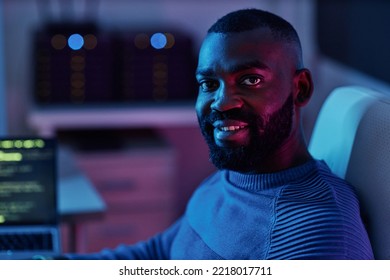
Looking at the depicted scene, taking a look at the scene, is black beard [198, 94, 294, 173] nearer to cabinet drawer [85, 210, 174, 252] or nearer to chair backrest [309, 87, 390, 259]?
chair backrest [309, 87, 390, 259]

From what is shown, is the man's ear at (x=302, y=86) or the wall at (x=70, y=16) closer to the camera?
the man's ear at (x=302, y=86)

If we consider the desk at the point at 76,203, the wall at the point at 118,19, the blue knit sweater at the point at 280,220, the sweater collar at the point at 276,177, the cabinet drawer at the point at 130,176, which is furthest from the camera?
the wall at the point at 118,19

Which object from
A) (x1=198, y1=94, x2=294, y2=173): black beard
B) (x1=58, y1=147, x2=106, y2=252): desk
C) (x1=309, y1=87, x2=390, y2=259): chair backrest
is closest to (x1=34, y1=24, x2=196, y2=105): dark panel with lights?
(x1=58, y1=147, x2=106, y2=252): desk

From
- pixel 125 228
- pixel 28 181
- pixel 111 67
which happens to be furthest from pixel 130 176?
pixel 28 181

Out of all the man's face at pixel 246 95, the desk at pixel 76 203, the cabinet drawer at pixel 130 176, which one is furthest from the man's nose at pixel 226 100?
the cabinet drawer at pixel 130 176

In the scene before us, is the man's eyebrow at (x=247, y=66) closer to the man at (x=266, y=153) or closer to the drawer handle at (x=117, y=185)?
the man at (x=266, y=153)

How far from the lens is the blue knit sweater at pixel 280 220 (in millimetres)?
1188

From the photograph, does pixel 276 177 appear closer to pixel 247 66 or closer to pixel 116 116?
pixel 247 66

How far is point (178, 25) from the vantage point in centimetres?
354

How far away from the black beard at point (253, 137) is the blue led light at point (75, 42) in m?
1.82

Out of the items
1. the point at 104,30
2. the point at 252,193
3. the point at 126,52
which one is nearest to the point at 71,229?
the point at 252,193

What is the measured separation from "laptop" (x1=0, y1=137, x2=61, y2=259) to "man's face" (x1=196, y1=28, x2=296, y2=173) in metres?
0.62

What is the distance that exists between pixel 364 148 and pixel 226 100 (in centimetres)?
24

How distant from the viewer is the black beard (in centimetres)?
124
